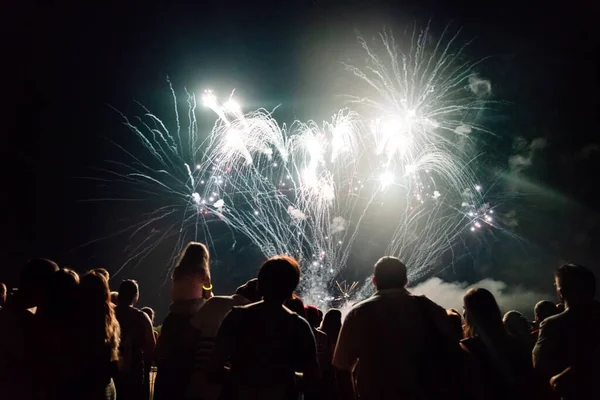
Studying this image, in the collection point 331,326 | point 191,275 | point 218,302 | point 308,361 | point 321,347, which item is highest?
point 331,326

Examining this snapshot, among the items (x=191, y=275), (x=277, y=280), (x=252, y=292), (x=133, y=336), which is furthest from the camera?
(x=133, y=336)

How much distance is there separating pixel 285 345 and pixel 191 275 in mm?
1697

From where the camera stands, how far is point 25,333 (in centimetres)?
380

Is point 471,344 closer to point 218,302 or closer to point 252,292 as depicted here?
point 252,292

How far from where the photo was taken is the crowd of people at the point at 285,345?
10.9 feet

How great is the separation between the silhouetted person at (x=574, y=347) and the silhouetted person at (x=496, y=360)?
22 centimetres

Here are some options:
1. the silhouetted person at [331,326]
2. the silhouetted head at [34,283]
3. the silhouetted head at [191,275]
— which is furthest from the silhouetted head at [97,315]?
the silhouetted person at [331,326]

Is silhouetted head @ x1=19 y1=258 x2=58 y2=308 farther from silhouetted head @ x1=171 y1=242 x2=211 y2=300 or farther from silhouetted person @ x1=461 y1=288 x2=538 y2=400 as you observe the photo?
silhouetted person @ x1=461 y1=288 x2=538 y2=400

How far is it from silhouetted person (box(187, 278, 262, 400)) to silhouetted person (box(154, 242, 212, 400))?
0.23m

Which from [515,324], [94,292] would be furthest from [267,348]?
[515,324]

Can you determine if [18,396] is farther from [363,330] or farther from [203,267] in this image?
[363,330]

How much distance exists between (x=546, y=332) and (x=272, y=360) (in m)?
3.10

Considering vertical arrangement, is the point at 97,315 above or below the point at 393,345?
above

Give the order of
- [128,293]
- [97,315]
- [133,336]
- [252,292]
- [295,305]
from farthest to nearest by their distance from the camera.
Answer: [128,293] → [133,336] → [252,292] → [295,305] → [97,315]
